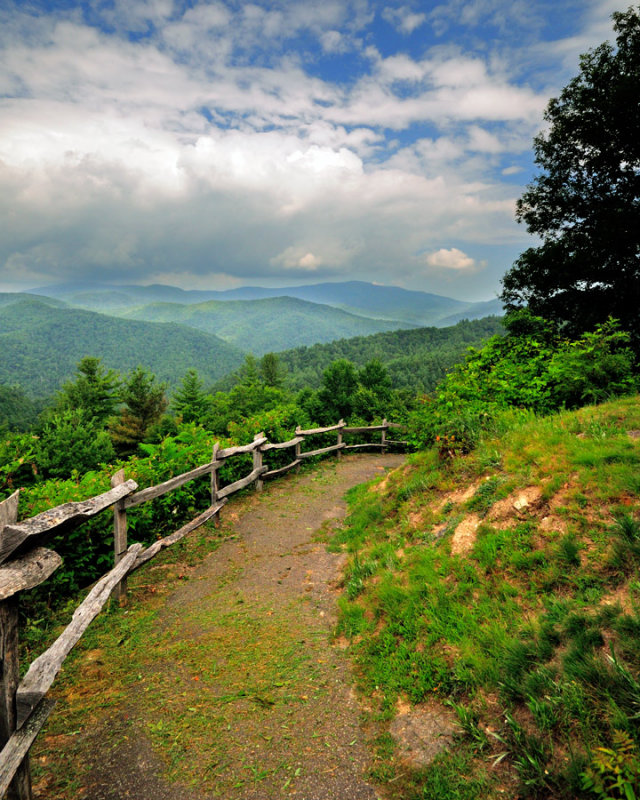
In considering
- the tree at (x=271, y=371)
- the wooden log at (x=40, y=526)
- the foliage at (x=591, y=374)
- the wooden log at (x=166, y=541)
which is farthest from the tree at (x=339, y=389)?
the wooden log at (x=40, y=526)

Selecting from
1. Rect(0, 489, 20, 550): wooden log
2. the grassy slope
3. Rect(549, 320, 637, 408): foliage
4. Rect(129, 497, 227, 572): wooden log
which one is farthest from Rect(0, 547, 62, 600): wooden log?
Rect(549, 320, 637, 408): foliage

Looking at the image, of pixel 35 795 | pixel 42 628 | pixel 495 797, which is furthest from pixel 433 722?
pixel 42 628

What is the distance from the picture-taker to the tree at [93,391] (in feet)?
151

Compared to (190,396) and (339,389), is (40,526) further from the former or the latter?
(190,396)

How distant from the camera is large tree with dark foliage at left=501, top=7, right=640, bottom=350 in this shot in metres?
14.4

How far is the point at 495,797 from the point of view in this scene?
2445 mm

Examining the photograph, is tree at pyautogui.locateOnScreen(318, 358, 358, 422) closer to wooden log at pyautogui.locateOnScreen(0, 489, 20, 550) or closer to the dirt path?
the dirt path

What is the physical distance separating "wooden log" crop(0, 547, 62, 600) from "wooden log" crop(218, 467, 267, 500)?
5678 mm

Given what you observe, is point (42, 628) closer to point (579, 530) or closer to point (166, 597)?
point (166, 597)

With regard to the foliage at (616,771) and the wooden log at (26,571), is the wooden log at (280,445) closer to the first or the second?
the wooden log at (26,571)

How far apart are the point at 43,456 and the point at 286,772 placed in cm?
1317

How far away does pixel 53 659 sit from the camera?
294 cm

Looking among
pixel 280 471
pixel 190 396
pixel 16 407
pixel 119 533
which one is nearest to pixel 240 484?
pixel 280 471

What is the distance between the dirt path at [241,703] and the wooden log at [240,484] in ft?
6.56
